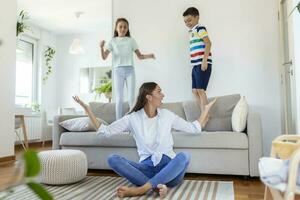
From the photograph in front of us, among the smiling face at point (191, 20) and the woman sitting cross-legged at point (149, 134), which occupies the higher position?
the smiling face at point (191, 20)

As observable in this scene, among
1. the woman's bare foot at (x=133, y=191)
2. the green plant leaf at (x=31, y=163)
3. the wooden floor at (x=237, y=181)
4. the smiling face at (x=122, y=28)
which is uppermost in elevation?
the smiling face at (x=122, y=28)

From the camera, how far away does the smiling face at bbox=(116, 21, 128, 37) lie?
3385mm

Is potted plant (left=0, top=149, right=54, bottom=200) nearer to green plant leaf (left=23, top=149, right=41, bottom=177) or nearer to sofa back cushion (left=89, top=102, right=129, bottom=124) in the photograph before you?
green plant leaf (left=23, top=149, right=41, bottom=177)

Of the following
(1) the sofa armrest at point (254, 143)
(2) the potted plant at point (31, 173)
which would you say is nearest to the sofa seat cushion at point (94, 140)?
(1) the sofa armrest at point (254, 143)

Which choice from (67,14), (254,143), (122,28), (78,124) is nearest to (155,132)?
(254,143)

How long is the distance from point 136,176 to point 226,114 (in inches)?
53.6

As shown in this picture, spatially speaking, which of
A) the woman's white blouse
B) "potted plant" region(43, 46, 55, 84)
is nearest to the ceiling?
"potted plant" region(43, 46, 55, 84)

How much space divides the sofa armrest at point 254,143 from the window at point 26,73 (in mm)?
4934

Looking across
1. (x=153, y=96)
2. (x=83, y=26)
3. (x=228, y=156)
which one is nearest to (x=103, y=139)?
(x=153, y=96)

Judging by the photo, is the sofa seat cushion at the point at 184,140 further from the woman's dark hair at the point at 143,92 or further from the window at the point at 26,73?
the window at the point at 26,73

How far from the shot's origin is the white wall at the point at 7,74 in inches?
148

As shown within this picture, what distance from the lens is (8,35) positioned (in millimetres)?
3939

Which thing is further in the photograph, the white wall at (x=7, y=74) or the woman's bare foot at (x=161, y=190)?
the white wall at (x=7, y=74)

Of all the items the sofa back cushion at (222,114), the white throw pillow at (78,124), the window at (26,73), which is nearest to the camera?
the sofa back cushion at (222,114)
